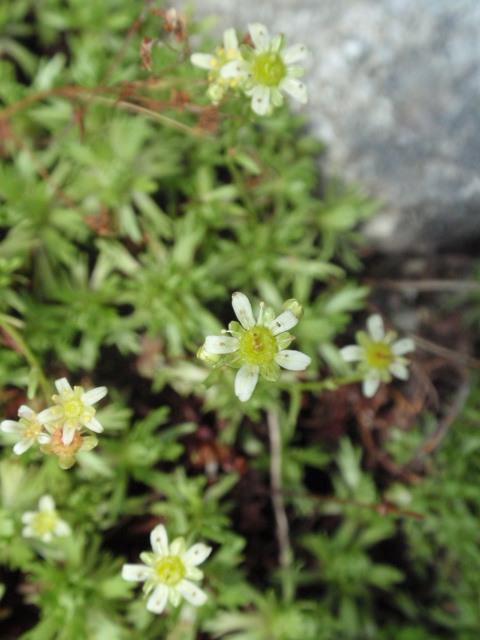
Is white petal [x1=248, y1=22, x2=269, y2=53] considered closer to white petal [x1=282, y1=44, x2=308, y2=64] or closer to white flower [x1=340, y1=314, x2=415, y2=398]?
white petal [x1=282, y1=44, x2=308, y2=64]

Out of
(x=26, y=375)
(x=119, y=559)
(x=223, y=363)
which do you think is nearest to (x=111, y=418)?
(x=26, y=375)

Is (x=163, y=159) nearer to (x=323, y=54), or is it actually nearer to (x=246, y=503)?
(x=323, y=54)

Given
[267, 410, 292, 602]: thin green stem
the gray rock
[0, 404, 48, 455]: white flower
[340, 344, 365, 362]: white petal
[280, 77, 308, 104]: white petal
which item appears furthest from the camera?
[267, 410, 292, 602]: thin green stem

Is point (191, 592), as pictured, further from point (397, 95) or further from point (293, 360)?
point (397, 95)

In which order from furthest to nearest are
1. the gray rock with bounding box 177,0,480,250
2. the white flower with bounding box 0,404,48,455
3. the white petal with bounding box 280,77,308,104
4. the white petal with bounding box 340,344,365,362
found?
the gray rock with bounding box 177,0,480,250
the white petal with bounding box 340,344,365,362
the white petal with bounding box 280,77,308,104
the white flower with bounding box 0,404,48,455

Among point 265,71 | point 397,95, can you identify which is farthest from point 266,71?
point 397,95

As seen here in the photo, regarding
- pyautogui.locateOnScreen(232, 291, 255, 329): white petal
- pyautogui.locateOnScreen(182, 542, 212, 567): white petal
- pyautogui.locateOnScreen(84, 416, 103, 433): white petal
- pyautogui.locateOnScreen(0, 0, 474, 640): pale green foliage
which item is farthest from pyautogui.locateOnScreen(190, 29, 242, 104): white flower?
pyautogui.locateOnScreen(182, 542, 212, 567): white petal
